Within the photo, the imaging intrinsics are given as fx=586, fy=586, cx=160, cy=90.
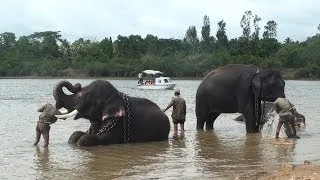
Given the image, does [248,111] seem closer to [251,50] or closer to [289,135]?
[289,135]

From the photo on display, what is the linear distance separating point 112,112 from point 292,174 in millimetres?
5677

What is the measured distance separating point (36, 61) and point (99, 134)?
93059 mm

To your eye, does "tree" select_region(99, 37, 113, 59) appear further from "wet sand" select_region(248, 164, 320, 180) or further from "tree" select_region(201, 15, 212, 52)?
"wet sand" select_region(248, 164, 320, 180)

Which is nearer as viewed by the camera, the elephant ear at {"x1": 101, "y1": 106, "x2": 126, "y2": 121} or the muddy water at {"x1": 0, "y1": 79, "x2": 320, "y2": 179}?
the muddy water at {"x1": 0, "y1": 79, "x2": 320, "y2": 179}

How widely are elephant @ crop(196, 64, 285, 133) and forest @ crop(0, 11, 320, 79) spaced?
67344 mm

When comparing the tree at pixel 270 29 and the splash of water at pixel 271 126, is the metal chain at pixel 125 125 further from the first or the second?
the tree at pixel 270 29

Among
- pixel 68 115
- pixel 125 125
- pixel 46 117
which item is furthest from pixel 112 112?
pixel 46 117

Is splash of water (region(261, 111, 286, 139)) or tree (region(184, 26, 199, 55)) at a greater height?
tree (region(184, 26, 199, 55))

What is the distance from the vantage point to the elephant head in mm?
13180

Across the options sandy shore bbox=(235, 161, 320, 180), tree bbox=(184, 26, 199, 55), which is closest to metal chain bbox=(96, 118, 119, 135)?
sandy shore bbox=(235, 161, 320, 180)

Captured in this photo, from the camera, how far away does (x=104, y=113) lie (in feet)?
43.2

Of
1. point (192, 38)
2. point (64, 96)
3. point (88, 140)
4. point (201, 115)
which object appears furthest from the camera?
point (192, 38)

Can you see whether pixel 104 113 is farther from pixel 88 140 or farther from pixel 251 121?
pixel 251 121

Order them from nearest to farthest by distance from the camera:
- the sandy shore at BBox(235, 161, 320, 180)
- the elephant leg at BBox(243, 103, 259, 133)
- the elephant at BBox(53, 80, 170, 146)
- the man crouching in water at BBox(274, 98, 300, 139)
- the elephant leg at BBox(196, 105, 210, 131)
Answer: the sandy shore at BBox(235, 161, 320, 180) < the elephant at BBox(53, 80, 170, 146) < the man crouching in water at BBox(274, 98, 300, 139) < the elephant leg at BBox(243, 103, 259, 133) < the elephant leg at BBox(196, 105, 210, 131)
